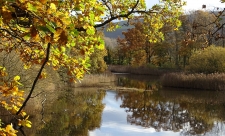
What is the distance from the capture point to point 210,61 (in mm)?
23875

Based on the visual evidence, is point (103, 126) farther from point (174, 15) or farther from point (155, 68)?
point (155, 68)

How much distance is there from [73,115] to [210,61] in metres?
15.1

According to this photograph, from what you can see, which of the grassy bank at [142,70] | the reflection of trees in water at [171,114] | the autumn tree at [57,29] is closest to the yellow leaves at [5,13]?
the autumn tree at [57,29]

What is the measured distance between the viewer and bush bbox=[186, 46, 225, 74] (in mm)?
23422

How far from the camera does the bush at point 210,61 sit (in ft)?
76.8

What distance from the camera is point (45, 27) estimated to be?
137 cm

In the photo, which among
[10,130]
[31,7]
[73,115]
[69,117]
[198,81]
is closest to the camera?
[31,7]

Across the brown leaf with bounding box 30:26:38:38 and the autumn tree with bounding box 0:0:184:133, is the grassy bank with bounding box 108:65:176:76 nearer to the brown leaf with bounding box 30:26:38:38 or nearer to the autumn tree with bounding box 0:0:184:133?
the autumn tree with bounding box 0:0:184:133

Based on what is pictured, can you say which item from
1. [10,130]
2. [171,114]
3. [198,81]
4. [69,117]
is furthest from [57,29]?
[198,81]

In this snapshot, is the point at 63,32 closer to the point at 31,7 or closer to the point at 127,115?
the point at 31,7

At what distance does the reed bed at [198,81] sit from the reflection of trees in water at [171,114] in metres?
4.85

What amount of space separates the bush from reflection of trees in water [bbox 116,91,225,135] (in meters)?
8.13

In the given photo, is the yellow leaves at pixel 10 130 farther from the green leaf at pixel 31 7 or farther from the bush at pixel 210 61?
the bush at pixel 210 61

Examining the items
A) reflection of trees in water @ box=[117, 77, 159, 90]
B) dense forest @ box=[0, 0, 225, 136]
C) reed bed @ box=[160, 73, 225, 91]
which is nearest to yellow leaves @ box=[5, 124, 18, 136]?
dense forest @ box=[0, 0, 225, 136]
